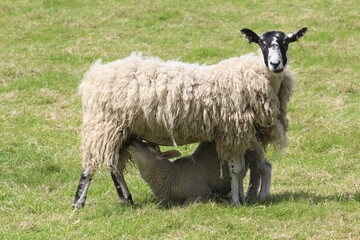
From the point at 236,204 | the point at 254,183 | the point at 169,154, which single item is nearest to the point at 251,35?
the point at 169,154

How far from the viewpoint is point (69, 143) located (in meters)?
9.55

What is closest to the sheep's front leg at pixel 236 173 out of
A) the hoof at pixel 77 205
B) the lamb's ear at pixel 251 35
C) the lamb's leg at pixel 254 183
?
the lamb's leg at pixel 254 183

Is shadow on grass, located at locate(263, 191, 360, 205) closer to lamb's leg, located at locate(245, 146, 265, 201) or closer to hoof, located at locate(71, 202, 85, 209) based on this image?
lamb's leg, located at locate(245, 146, 265, 201)

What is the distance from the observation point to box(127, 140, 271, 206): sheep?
7.01 meters

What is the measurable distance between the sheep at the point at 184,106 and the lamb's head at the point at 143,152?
12 centimetres

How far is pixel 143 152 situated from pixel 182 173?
1.64 ft

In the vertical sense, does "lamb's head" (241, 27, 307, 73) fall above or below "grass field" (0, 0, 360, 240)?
above

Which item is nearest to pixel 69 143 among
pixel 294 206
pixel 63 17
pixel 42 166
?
pixel 42 166

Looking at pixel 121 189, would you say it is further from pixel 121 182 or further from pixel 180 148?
pixel 180 148

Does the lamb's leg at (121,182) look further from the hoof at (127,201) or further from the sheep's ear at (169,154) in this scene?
the sheep's ear at (169,154)

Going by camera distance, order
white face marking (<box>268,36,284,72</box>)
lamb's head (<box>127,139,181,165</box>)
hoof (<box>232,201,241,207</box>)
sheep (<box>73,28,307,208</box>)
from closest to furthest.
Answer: white face marking (<box>268,36,284,72</box>) < sheep (<box>73,28,307,208</box>) < hoof (<box>232,201,241,207</box>) < lamb's head (<box>127,139,181,165</box>)

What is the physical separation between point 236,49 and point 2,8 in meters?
6.77

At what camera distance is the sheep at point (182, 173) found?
701cm

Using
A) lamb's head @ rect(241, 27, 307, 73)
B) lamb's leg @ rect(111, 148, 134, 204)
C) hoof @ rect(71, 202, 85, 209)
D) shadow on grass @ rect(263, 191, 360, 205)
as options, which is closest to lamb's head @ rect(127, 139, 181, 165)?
lamb's leg @ rect(111, 148, 134, 204)
